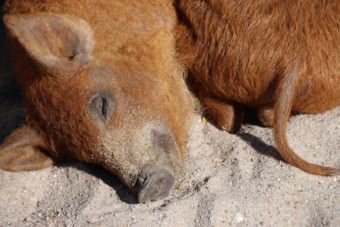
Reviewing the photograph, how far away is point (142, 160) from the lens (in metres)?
2.93

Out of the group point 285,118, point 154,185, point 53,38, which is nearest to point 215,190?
point 154,185

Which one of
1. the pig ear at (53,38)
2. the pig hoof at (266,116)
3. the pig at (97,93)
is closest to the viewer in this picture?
the pig ear at (53,38)

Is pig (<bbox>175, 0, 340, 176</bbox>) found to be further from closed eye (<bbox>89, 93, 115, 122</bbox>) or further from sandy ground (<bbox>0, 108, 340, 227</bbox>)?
closed eye (<bbox>89, 93, 115, 122</bbox>)

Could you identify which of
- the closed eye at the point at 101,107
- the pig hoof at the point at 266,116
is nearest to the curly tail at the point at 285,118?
the pig hoof at the point at 266,116

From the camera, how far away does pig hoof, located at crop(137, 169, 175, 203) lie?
2.89 m

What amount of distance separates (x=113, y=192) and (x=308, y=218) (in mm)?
882

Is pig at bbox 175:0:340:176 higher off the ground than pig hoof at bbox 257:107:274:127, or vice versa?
pig at bbox 175:0:340:176

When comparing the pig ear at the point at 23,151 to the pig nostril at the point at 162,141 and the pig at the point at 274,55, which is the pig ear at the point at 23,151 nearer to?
the pig nostril at the point at 162,141

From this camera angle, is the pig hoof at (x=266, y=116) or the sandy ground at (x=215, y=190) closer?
the sandy ground at (x=215, y=190)

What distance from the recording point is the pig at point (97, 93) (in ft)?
9.51

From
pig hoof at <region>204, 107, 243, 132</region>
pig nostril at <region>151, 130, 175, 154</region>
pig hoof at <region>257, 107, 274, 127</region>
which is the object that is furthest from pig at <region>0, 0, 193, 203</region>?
pig hoof at <region>257, 107, 274, 127</region>

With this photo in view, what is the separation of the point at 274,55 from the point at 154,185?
0.79m

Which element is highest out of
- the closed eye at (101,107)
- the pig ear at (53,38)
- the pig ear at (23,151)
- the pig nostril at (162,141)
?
the pig ear at (53,38)

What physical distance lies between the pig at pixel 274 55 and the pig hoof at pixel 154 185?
0.51 m
